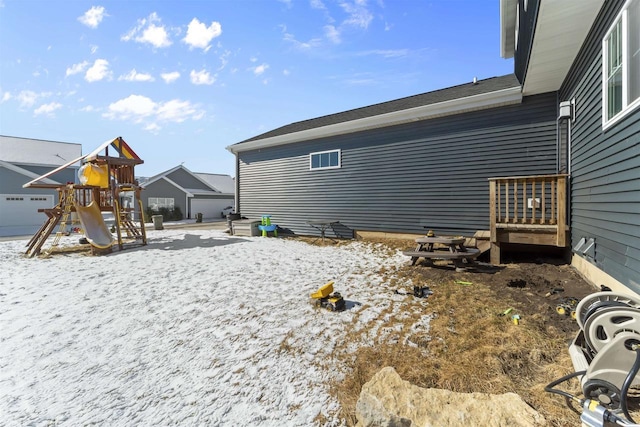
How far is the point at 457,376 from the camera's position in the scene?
7.61 feet

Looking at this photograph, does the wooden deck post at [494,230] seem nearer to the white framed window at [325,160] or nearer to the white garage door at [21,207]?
the white framed window at [325,160]

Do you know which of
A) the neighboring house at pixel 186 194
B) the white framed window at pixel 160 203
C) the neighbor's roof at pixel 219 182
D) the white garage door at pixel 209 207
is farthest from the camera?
the neighbor's roof at pixel 219 182

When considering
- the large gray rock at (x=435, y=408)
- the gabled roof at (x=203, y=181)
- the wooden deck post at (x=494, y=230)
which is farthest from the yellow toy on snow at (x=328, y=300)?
the gabled roof at (x=203, y=181)

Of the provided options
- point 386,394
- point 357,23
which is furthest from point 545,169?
point 386,394

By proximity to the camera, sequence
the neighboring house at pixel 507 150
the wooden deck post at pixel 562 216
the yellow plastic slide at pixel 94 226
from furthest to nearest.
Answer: the yellow plastic slide at pixel 94 226 < the wooden deck post at pixel 562 216 < the neighboring house at pixel 507 150

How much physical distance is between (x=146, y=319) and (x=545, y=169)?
7.99 metres

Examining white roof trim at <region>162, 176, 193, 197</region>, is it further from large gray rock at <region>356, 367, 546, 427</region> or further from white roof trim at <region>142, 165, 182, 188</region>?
large gray rock at <region>356, 367, 546, 427</region>

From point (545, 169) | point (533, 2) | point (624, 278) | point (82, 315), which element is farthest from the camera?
point (545, 169)

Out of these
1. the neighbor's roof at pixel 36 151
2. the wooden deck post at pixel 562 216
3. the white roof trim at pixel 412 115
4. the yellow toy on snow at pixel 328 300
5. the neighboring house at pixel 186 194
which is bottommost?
the yellow toy on snow at pixel 328 300

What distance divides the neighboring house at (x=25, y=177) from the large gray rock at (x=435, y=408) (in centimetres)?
2098

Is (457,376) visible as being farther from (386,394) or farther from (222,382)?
(222,382)

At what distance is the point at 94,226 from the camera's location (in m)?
8.84

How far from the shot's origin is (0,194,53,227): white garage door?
59.1 ft

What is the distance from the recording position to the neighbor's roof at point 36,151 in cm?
2011
